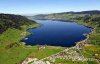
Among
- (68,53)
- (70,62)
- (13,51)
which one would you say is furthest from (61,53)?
(13,51)

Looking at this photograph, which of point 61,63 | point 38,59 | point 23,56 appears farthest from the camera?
point 23,56

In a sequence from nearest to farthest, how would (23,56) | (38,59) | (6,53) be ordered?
(38,59), (23,56), (6,53)

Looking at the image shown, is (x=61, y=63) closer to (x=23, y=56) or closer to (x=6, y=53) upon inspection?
(x=23, y=56)

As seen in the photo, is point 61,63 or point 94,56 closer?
point 61,63

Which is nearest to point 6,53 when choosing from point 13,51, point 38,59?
point 13,51

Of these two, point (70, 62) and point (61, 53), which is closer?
point (70, 62)

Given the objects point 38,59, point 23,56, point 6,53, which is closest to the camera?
point 38,59

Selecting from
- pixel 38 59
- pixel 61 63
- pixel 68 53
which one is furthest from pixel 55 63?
pixel 68 53

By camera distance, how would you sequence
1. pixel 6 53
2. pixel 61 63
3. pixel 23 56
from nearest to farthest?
1. pixel 61 63
2. pixel 23 56
3. pixel 6 53

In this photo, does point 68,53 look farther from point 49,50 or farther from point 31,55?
point 31,55
